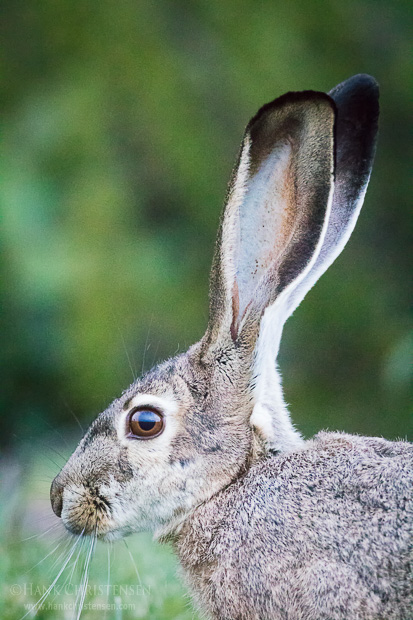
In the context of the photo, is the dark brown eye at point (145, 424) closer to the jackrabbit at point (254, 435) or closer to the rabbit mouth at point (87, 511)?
the jackrabbit at point (254, 435)

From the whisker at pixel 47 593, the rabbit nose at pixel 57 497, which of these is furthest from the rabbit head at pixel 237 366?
the whisker at pixel 47 593

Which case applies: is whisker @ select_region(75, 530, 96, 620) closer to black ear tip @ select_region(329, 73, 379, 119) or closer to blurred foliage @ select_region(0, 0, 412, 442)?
→ black ear tip @ select_region(329, 73, 379, 119)

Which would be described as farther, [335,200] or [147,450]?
[335,200]

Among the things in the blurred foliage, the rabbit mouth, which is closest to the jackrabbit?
the rabbit mouth

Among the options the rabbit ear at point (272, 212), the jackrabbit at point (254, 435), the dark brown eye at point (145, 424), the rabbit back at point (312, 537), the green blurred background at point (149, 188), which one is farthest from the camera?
the green blurred background at point (149, 188)

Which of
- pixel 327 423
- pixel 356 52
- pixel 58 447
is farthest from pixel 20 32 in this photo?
pixel 327 423

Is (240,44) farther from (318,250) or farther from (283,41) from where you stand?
(318,250)
